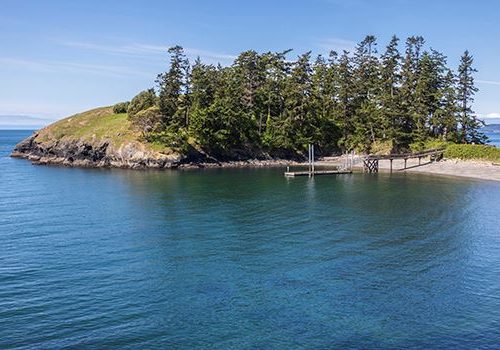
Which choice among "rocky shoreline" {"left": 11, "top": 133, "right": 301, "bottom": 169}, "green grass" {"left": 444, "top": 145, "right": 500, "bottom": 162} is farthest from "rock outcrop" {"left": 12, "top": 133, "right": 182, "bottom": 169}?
"green grass" {"left": 444, "top": 145, "right": 500, "bottom": 162}

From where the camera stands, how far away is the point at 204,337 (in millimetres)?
24078

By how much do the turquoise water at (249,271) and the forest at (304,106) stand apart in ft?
149

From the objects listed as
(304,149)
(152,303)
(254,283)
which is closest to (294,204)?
(254,283)

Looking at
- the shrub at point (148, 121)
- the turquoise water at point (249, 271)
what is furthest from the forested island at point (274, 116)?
the turquoise water at point (249, 271)

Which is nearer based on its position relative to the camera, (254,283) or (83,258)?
(254,283)

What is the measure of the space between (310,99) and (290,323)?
97.1 m

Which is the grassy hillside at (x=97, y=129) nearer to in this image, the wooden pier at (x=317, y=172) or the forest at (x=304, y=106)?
the forest at (x=304, y=106)

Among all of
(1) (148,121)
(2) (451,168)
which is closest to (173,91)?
(1) (148,121)

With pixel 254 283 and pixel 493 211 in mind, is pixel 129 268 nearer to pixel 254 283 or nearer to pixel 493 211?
pixel 254 283

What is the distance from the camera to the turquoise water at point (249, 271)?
2455cm

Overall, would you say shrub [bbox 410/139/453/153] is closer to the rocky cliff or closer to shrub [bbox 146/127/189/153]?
shrub [bbox 146/127/189/153]

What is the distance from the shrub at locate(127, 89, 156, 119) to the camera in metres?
119

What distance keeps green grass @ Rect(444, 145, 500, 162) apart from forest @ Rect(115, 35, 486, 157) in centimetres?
860

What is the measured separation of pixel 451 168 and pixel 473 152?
302 inches
